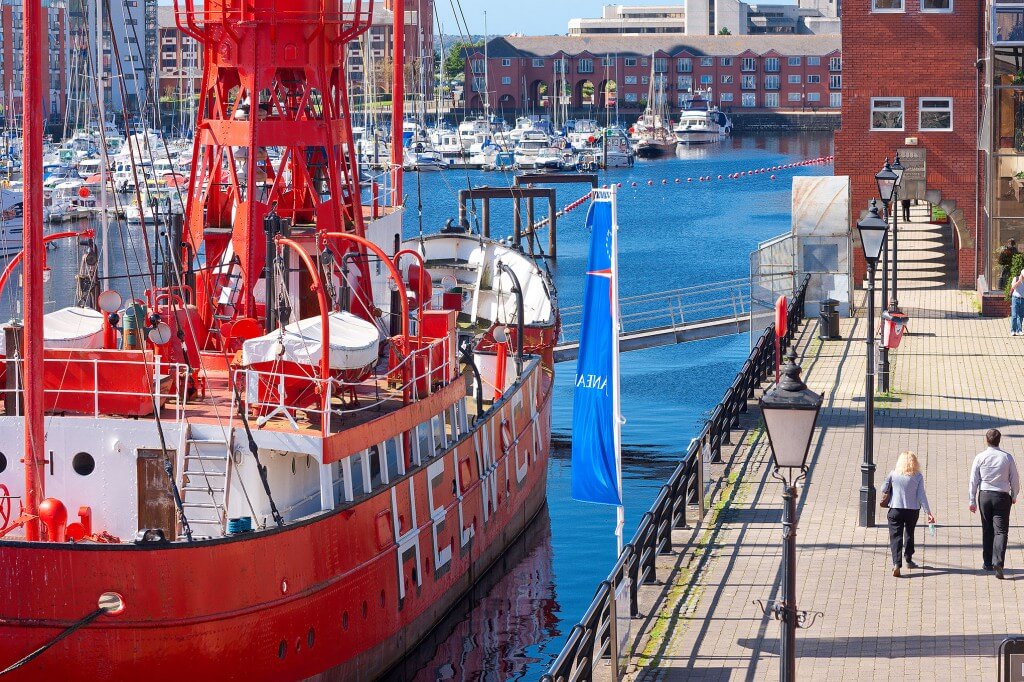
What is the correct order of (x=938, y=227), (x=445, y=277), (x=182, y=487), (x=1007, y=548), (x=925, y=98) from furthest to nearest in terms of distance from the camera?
(x=938, y=227) → (x=925, y=98) → (x=445, y=277) → (x=1007, y=548) → (x=182, y=487)

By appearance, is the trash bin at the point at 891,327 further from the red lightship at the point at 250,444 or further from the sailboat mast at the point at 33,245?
the sailboat mast at the point at 33,245

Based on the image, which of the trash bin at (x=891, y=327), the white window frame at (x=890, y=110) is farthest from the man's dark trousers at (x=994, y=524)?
the white window frame at (x=890, y=110)

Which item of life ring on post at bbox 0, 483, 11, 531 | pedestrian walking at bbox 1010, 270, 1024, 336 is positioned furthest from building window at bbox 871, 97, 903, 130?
life ring on post at bbox 0, 483, 11, 531

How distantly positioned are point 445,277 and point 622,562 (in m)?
24.5

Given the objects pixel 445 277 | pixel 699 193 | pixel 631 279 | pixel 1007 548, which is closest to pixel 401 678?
pixel 1007 548

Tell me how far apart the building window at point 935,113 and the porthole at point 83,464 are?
34726 millimetres

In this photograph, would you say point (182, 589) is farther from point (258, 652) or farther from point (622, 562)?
point (622, 562)

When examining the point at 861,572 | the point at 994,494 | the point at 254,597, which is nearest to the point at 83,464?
the point at 254,597

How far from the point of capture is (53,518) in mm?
19156

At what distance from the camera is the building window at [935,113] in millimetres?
49688

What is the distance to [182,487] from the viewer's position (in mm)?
20828

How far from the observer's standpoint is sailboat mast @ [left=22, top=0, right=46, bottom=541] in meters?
18.3

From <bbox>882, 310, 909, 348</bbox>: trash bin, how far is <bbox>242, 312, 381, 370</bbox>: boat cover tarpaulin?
13.0m

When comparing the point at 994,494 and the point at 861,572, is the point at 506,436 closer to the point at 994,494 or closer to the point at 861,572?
the point at 861,572
